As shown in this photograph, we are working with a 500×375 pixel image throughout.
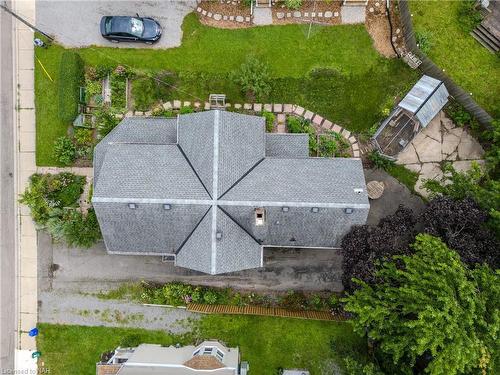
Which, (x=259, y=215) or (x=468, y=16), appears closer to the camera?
(x=259, y=215)

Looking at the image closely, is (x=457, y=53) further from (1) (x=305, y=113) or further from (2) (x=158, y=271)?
(2) (x=158, y=271)

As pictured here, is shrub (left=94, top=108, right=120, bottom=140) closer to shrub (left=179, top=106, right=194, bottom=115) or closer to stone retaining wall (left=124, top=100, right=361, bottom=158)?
shrub (left=179, top=106, right=194, bottom=115)

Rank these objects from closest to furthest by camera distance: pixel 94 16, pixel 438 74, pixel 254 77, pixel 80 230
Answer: pixel 438 74 → pixel 80 230 → pixel 254 77 → pixel 94 16

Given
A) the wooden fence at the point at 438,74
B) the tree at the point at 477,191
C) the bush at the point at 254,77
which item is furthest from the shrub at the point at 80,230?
the wooden fence at the point at 438,74

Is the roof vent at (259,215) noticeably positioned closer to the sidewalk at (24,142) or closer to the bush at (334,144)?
the bush at (334,144)

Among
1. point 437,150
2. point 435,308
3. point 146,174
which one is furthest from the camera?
point 437,150

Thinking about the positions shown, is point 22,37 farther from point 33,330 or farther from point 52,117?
point 33,330

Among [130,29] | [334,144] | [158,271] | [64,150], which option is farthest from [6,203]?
[334,144]
